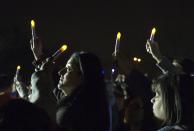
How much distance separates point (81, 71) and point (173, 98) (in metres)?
0.77

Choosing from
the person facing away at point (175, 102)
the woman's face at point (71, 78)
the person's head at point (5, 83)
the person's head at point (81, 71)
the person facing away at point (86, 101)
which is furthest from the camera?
the person's head at point (5, 83)

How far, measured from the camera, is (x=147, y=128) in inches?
236

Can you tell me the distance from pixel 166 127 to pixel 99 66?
29.3 inches

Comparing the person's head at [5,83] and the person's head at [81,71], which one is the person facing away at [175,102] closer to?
the person's head at [81,71]

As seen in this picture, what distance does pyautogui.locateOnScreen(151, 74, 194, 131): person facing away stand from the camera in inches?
176

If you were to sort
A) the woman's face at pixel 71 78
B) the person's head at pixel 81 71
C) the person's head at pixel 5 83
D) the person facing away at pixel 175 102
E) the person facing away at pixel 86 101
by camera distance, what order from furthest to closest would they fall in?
the person's head at pixel 5 83, the woman's face at pixel 71 78, the person's head at pixel 81 71, the person facing away at pixel 86 101, the person facing away at pixel 175 102

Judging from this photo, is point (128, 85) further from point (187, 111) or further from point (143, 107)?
point (187, 111)

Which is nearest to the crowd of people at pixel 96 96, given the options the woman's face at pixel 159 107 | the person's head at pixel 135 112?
the woman's face at pixel 159 107

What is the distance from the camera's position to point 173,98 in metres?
4.57

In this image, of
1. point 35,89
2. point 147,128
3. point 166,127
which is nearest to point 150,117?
point 147,128

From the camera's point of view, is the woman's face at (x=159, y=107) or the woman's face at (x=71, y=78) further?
the woman's face at (x=71, y=78)

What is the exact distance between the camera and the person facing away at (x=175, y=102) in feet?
14.6

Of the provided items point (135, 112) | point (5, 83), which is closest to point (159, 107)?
point (135, 112)

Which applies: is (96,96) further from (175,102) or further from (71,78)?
(175,102)
